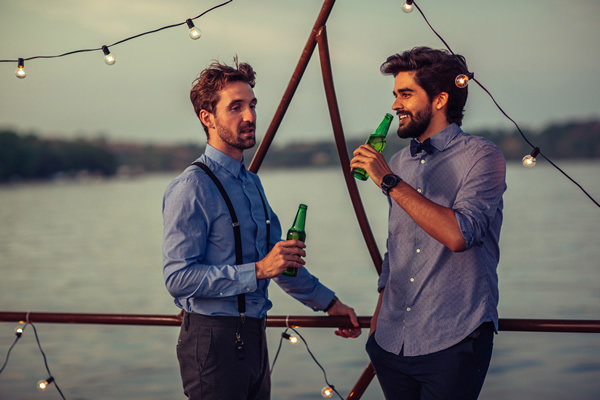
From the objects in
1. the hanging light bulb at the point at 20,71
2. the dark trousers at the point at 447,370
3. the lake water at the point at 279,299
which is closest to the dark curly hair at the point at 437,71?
the dark trousers at the point at 447,370

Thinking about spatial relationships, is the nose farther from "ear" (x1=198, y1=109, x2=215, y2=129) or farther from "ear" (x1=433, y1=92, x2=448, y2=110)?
"ear" (x1=433, y1=92, x2=448, y2=110)

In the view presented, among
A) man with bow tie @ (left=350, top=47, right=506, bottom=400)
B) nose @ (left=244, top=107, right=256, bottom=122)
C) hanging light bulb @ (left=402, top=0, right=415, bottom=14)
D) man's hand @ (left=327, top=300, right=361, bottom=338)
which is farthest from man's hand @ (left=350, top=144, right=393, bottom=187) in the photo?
hanging light bulb @ (left=402, top=0, right=415, bottom=14)

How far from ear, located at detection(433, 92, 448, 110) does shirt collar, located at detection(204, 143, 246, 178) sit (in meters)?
0.62

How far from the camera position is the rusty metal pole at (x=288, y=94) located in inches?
107

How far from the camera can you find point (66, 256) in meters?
17.6

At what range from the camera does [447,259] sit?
210 centimetres

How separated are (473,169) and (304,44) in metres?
0.94

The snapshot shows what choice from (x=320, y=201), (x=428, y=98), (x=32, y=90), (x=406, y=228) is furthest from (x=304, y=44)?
(x=320, y=201)

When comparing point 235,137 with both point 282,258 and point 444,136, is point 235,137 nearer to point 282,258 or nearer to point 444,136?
point 282,258

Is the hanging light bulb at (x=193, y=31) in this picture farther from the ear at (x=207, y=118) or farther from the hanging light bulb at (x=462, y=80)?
the hanging light bulb at (x=462, y=80)

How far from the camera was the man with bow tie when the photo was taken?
2.01 meters

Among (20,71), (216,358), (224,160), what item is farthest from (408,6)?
(20,71)

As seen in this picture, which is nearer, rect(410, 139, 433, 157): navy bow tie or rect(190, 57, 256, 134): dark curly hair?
rect(410, 139, 433, 157): navy bow tie

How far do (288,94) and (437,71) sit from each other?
0.72 m
